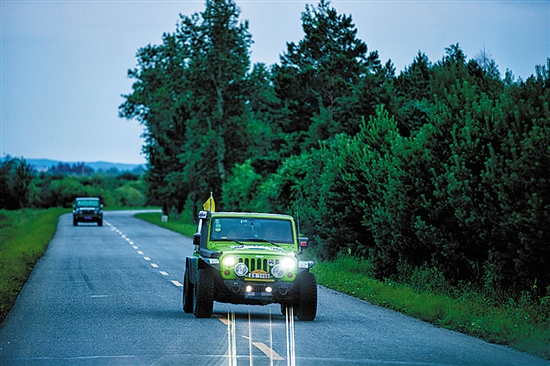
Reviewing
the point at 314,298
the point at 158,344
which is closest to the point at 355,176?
the point at 314,298

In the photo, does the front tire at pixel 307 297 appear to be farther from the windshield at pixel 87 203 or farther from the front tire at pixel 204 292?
the windshield at pixel 87 203

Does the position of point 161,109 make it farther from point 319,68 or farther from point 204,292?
point 204,292

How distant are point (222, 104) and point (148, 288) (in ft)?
162

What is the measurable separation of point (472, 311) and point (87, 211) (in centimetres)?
4773

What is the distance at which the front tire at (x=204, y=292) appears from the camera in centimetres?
1378

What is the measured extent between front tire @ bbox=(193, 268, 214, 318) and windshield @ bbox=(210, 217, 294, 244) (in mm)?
1208

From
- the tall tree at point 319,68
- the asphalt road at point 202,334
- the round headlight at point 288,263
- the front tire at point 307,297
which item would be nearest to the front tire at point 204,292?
the asphalt road at point 202,334

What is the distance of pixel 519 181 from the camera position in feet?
52.6

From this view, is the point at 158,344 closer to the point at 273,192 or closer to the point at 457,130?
the point at 457,130

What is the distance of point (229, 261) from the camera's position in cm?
1377

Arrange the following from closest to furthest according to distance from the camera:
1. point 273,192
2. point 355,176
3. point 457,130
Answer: point 457,130
point 355,176
point 273,192

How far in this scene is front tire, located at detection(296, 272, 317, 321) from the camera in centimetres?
1391

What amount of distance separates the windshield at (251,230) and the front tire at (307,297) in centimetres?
121

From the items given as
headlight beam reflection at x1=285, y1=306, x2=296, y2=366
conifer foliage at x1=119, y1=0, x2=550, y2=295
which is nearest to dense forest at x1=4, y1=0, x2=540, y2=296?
conifer foliage at x1=119, y1=0, x2=550, y2=295
